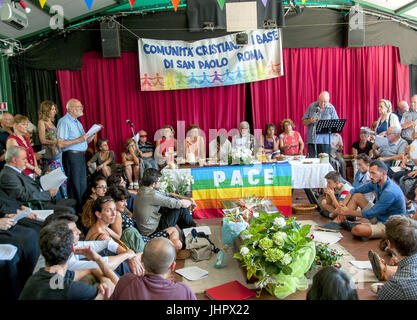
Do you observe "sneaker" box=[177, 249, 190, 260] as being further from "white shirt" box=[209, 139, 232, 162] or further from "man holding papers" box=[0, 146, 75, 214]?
"white shirt" box=[209, 139, 232, 162]

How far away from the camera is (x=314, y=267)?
2.38 meters

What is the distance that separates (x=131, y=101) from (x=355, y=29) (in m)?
4.30

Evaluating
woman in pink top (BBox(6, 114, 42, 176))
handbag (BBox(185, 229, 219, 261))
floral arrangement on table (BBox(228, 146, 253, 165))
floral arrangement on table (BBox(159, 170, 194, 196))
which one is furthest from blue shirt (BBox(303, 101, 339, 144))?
woman in pink top (BBox(6, 114, 42, 176))

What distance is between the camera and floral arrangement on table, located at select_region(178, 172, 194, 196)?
414cm

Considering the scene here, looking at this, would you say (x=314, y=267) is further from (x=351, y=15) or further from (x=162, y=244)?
(x=351, y=15)

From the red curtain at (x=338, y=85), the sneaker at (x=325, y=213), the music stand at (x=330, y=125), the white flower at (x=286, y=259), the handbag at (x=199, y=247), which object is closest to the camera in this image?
the white flower at (x=286, y=259)

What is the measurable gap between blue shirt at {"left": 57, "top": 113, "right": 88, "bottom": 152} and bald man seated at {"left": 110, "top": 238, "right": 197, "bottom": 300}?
2.95 meters

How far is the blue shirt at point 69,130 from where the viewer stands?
4.03 metres

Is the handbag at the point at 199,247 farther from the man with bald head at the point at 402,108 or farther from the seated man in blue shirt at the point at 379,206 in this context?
the man with bald head at the point at 402,108

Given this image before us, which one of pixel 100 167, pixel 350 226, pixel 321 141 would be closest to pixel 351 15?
pixel 321 141

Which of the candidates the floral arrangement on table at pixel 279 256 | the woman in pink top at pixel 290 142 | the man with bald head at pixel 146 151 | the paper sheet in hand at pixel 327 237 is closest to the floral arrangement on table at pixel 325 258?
the floral arrangement on table at pixel 279 256

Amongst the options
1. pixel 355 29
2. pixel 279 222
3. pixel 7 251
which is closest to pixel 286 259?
pixel 279 222

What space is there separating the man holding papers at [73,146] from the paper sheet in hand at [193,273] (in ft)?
6.64
